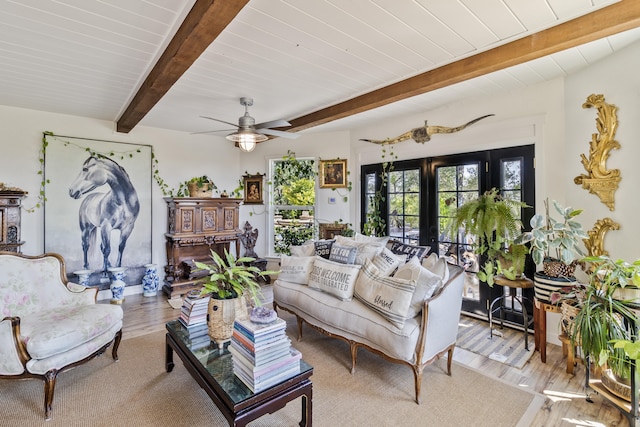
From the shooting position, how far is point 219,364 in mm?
1896

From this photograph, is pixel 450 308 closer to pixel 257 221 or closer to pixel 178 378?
pixel 178 378

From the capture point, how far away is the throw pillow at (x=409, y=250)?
3074 mm

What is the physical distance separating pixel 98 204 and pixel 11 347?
289cm

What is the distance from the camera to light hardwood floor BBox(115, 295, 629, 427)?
2.02 meters

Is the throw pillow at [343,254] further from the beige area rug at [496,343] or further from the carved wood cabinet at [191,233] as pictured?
the carved wood cabinet at [191,233]

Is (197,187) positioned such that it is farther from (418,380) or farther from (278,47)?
(418,380)

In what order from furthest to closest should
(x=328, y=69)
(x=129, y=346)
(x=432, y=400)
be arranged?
(x=129, y=346) < (x=328, y=69) < (x=432, y=400)

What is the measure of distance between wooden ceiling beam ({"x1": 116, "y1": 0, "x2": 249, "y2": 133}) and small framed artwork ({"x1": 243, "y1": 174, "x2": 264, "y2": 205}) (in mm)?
2644

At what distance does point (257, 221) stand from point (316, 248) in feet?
7.97

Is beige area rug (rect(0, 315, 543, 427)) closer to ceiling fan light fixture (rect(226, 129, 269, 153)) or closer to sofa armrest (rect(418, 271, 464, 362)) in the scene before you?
sofa armrest (rect(418, 271, 464, 362))

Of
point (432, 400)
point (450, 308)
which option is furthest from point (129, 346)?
point (450, 308)

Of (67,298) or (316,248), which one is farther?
(316,248)

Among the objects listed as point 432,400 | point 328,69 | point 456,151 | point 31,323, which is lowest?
point 432,400

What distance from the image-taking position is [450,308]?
7.96 ft
